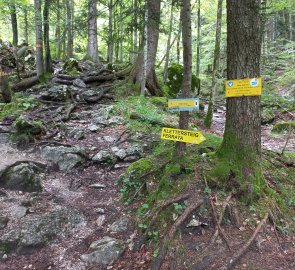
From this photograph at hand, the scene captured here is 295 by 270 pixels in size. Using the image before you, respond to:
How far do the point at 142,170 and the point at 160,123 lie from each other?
2.96m

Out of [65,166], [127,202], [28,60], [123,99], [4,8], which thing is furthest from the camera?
[28,60]

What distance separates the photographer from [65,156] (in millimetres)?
6504

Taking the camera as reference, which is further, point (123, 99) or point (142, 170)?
point (123, 99)

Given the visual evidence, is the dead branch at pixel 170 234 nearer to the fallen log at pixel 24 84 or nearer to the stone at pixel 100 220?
the stone at pixel 100 220

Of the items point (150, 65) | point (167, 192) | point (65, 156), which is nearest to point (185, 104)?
point (167, 192)

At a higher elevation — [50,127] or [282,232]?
[50,127]

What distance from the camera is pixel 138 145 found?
23.0 ft

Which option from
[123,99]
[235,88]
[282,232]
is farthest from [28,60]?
[282,232]

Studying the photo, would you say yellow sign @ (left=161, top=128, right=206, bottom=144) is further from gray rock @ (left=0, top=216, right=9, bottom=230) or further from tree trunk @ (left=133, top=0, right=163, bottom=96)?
tree trunk @ (left=133, top=0, right=163, bottom=96)

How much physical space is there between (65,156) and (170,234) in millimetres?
3604

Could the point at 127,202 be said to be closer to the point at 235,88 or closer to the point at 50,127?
the point at 235,88

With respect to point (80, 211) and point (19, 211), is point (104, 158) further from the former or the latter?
point (19, 211)

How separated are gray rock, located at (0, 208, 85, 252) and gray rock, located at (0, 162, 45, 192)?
35.4 inches

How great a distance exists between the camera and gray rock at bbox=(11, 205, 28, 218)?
4688mm
